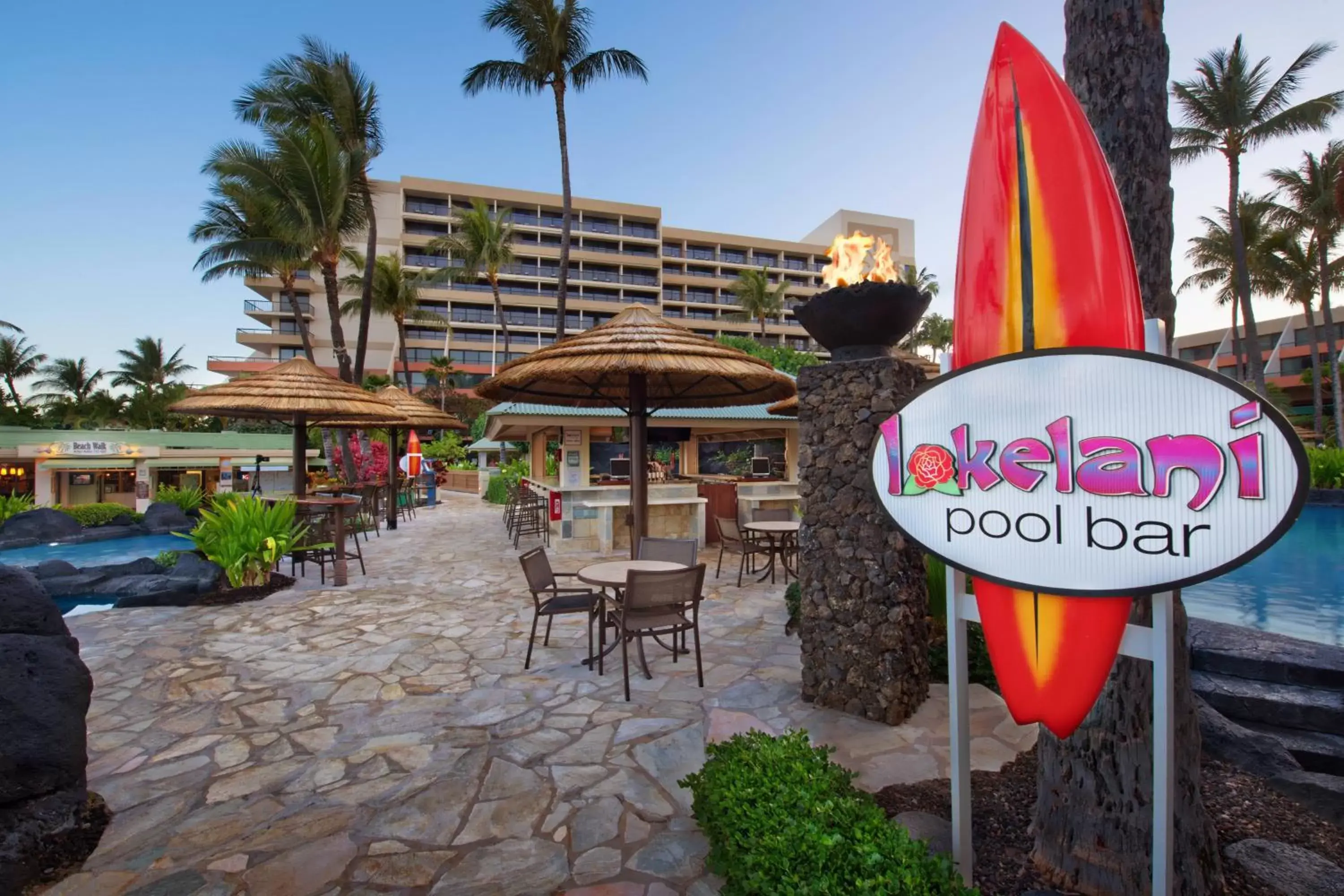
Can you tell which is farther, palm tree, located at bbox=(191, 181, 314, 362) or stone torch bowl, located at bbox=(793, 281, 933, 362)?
palm tree, located at bbox=(191, 181, 314, 362)

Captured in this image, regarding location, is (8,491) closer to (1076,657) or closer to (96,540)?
(96,540)

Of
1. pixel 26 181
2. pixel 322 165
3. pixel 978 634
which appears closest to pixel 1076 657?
pixel 978 634

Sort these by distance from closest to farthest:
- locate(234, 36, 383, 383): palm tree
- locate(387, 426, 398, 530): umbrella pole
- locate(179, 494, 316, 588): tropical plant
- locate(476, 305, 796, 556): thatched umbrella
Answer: locate(476, 305, 796, 556): thatched umbrella, locate(179, 494, 316, 588): tropical plant, locate(387, 426, 398, 530): umbrella pole, locate(234, 36, 383, 383): palm tree

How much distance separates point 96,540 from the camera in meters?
13.2

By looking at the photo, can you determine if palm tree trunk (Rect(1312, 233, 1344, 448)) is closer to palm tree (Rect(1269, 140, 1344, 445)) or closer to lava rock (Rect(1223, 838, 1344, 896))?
palm tree (Rect(1269, 140, 1344, 445))

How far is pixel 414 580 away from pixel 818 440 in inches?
245

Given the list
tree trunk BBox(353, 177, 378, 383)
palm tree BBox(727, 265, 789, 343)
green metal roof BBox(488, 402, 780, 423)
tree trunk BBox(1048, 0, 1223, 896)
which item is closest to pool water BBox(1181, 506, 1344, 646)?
tree trunk BBox(1048, 0, 1223, 896)


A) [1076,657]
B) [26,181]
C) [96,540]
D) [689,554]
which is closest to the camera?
[1076,657]

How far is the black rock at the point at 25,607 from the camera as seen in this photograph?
276 cm

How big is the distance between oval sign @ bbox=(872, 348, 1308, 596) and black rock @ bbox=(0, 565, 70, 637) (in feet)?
12.8

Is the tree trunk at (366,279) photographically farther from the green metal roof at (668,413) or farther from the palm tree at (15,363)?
the palm tree at (15,363)

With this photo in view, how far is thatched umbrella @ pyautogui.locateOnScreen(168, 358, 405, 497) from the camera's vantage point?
7816 mm

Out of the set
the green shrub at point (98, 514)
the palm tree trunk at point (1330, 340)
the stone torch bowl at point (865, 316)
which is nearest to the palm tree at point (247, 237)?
the green shrub at point (98, 514)

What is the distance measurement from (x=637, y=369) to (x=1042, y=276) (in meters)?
3.76
